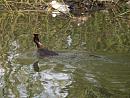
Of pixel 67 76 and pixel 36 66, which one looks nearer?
pixel 67 76

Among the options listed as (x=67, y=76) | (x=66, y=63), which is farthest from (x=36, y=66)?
(x=67, y=76)

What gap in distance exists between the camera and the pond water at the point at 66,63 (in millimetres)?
7281

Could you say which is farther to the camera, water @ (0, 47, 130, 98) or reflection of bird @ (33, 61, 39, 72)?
reflection of bird @ (33, 61, 39, 72)

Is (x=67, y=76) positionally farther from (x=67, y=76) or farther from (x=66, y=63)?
(x=66, y=63)

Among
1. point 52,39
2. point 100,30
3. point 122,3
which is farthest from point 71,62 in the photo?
point 122,3

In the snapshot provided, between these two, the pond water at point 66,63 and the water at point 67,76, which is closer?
the water at point 67,76

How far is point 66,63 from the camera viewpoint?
8.52m

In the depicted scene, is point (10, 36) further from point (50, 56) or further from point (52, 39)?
point (50, 56)

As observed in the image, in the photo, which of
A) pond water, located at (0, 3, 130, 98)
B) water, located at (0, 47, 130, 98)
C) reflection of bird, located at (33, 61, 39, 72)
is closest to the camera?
water, located at (0, 47, 130, 98)

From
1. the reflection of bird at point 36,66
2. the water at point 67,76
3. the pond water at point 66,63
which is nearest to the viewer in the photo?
the water at point 67,76

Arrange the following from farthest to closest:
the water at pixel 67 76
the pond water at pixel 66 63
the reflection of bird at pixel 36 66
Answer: the reflection of bird at pixel 36 66
the pond water at pixel 66 63
the water at pixel 67 76

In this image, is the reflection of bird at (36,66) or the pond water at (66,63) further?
the reflection of bird at (36,66)

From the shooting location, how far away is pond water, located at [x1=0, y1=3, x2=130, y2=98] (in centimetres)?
728

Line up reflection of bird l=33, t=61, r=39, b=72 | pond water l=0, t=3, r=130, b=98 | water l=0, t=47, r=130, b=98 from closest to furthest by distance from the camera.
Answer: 1. water l=0, t=47, r=130, b=98
2. pond water l=0, t=3, r=130, b=98
3. reflection of bird l=33, t=61, r=39, b=72
